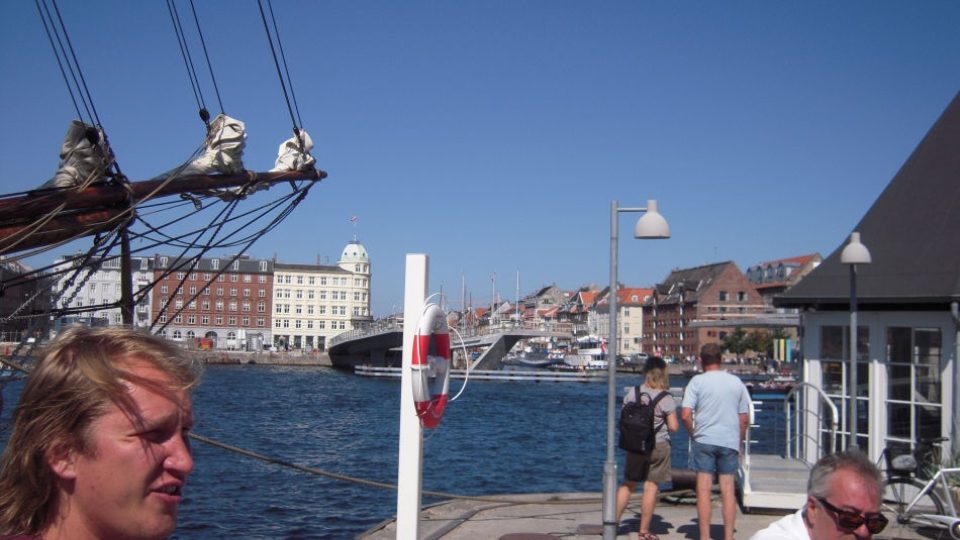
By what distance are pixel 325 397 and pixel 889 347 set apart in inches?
1828

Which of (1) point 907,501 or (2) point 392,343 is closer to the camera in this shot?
(1) point 907,501

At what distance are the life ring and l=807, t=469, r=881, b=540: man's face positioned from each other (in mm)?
2664

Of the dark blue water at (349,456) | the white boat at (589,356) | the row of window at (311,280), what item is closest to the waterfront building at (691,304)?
the white boat at (589,356)

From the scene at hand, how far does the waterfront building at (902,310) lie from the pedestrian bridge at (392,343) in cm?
6512

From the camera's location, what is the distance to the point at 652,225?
326 inches

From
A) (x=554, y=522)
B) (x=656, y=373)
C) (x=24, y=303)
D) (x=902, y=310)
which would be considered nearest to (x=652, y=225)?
(x=656, y=373)

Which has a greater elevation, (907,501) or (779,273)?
(779,273)

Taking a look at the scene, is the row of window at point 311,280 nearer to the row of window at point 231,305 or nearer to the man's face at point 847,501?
the row of window at point 231,305

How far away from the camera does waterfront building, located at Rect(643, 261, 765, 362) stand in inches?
4478

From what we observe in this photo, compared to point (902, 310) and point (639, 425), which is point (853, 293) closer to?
point (902, 310)

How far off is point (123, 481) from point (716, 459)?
22.2 ft

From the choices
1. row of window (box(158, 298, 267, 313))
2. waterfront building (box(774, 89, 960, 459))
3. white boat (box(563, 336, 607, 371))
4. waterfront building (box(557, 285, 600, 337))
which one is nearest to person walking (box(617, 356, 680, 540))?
waterfront building (box(774, 89, 960, 459))

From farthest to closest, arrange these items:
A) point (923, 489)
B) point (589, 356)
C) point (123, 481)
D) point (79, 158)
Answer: point (589, 356) → point (79, 158) → point (923, 489) → point (123, 481)

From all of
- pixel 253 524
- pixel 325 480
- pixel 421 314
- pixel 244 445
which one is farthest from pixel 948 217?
pixel 244 445
